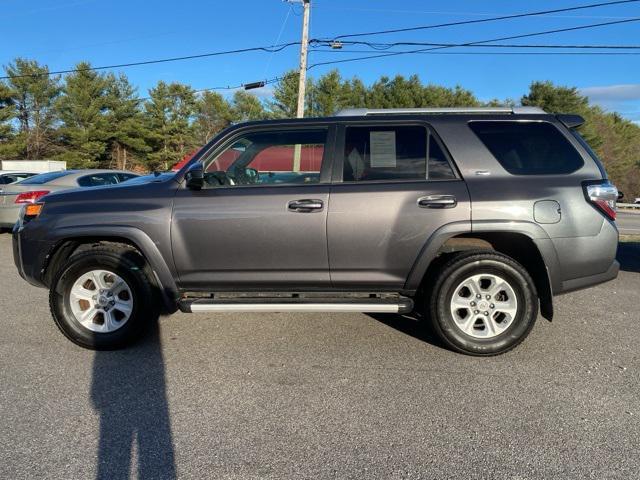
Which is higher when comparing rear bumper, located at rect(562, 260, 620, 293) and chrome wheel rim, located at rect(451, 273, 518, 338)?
rear bumper, located at rect(562, 260, 620, 293)

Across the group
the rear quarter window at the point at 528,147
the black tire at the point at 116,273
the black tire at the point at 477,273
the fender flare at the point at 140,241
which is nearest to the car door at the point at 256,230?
the fender flare at the point at 140,241

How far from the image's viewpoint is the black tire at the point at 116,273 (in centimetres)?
369

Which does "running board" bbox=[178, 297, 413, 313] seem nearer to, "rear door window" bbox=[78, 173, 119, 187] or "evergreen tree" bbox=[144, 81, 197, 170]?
"rear door window" bbox=[78, 173, 119, 187]

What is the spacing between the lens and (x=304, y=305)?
3.51 m

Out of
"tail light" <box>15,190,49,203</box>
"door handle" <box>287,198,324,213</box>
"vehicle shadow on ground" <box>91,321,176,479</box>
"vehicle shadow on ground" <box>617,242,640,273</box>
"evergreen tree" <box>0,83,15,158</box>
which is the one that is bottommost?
"vehicle shadow on ground" <box>91,321,176,479</box>

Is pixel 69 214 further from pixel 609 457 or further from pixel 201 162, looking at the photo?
pixel 609 457

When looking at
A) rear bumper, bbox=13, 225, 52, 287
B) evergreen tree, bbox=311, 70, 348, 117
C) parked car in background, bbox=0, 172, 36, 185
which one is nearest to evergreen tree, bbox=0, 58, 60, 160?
evergreen tree, bbox=311, 70, 348, 117

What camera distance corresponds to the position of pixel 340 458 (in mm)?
2379

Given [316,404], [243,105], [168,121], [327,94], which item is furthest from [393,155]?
[243,105]

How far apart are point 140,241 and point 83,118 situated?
1804 inches

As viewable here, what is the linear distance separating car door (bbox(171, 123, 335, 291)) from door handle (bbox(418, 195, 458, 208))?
77cm

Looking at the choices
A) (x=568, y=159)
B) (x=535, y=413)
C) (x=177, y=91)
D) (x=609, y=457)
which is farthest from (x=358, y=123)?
(x=177, y=91)

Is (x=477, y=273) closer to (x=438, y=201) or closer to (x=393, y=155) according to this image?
(x=438, y=201)

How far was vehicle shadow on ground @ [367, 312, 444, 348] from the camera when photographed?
396 cm
